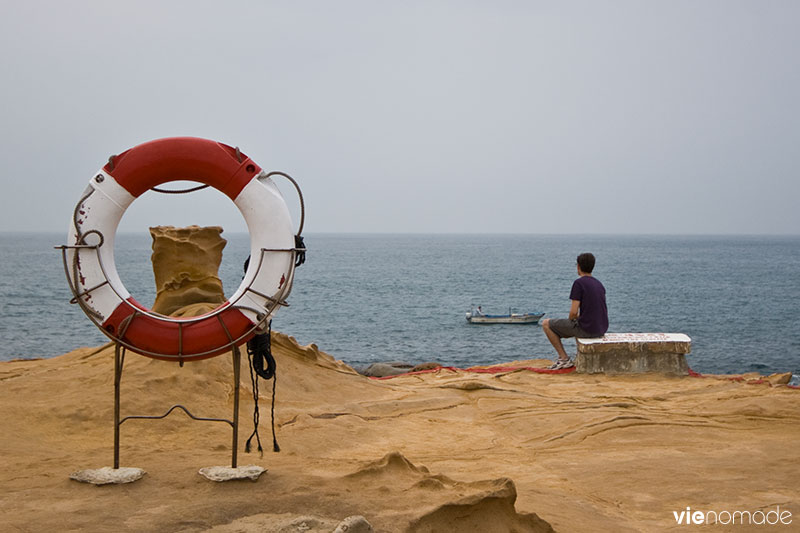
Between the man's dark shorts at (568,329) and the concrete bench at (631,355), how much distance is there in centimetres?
12

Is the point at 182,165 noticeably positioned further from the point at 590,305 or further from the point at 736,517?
the point at 590,305

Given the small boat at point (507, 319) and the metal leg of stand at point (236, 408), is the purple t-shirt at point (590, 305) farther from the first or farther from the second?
the small boat at point (507, 319)

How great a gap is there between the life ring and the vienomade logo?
2.68m

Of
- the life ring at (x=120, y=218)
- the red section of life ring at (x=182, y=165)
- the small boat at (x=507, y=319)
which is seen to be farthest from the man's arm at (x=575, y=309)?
the small boat at (x=507, y=319)

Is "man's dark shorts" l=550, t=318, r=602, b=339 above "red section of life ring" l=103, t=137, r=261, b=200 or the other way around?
the other way around

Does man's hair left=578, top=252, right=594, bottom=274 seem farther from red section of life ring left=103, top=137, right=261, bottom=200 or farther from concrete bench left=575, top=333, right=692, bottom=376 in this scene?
red section of life ring left=103, top=137, right=261, bottom=200

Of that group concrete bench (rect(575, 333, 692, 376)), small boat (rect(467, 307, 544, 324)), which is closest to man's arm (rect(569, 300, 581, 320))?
concrete bench (rect(575, 333, 692, 376))

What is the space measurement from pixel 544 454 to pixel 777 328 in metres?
24.5

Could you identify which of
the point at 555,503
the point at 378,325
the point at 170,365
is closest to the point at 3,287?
the point at 378,325

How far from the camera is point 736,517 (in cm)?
397

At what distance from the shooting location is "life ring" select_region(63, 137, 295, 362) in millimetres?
4184

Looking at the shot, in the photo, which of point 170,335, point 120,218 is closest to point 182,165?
point 120,218

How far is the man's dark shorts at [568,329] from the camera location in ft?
29.2

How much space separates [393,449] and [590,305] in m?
4.17
